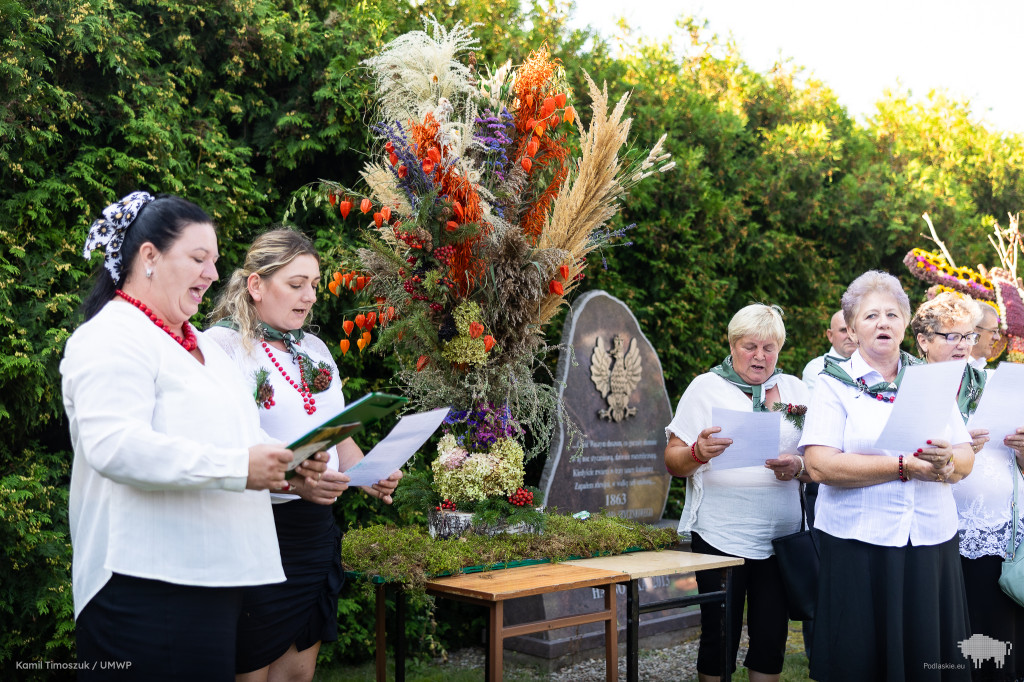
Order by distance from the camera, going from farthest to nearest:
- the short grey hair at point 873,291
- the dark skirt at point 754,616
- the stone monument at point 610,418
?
the stone monument at point 610,418 → the dark skirt at point 754,616 → the short grey hair at point 873,291

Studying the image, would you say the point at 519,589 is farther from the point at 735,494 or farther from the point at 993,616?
the point at 993,616

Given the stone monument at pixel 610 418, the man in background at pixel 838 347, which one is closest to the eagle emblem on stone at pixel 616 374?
the stone monument at pixel 610 418

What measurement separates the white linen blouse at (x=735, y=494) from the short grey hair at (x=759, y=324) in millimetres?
225

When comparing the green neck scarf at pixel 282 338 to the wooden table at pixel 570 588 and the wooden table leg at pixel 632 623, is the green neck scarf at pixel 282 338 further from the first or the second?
the wooden table leg at pixel 632 623

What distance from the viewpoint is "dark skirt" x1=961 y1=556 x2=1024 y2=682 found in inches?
137

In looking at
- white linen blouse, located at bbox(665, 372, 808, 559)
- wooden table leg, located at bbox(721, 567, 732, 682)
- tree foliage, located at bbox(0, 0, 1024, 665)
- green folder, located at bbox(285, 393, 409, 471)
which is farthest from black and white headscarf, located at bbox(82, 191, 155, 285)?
wooden table leg, located at bbox(721, 567, 732, 682)

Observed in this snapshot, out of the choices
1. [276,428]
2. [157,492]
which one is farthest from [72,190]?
[157,492]

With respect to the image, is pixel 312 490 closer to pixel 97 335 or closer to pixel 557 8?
pixel 97 335

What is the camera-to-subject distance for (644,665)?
508cm

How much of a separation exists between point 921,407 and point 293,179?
11.9ft

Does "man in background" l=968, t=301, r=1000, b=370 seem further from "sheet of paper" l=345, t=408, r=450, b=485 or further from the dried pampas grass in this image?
"sheet of paper" l=345, t=408, r=450, b=485

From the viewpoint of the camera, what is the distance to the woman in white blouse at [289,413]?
99.0 inches

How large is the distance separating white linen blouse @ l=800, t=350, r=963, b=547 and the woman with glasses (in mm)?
537

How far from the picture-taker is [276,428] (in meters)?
2.66
